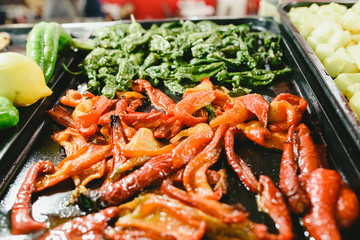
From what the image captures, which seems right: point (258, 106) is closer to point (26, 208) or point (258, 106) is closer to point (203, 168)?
point (203, 168)

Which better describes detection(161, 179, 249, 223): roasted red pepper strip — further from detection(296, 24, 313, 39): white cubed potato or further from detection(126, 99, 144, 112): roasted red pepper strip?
detection(296, 24, 313, 39): white cubed potato

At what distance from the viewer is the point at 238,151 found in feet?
9.34

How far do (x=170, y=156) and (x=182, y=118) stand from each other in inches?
22.7

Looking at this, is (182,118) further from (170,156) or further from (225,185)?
(225,185)

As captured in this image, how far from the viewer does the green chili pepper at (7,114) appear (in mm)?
2801

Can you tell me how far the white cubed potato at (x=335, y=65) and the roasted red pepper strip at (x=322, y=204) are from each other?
1.60 metres

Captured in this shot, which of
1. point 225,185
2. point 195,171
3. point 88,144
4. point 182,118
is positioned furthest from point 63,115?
point 225,185

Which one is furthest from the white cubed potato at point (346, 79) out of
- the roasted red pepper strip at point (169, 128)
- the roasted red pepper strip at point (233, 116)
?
the roasted red pepper strip at point (169, 128)

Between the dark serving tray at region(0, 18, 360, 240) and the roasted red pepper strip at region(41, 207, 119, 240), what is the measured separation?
0.51 feet

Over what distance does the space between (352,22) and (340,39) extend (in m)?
0.48

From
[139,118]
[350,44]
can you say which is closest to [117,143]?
[139,118]

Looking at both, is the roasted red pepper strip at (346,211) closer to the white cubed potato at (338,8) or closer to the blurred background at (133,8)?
the white cubed potato at (338,8)

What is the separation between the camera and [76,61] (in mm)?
A: 4508

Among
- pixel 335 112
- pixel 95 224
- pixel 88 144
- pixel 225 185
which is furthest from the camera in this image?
pixel 88 144
